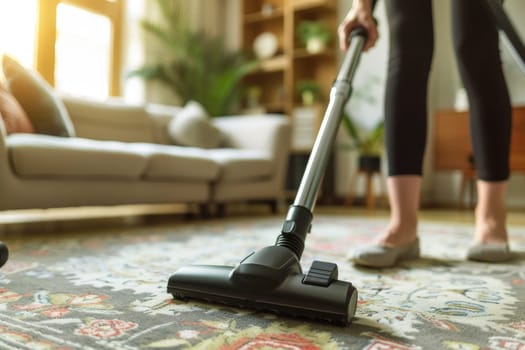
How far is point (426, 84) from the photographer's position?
3.70 ft

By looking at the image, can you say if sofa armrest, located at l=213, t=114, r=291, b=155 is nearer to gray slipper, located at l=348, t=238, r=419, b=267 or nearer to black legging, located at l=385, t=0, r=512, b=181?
black legging, located at l=385, t=0, r=512, b=181

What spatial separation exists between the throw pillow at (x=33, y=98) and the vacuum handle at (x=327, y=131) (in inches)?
59.5

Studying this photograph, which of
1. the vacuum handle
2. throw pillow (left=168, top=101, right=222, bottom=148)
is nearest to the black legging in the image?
the vacuum handle

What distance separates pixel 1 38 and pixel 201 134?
1.66 m

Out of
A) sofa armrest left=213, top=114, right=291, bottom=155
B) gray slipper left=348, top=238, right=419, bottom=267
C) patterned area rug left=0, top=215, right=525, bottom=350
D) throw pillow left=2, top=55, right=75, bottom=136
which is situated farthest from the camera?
sofa armrest left=213, top=114, right=291, bottom=155

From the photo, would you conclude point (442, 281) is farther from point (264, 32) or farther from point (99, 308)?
point (264, 32)

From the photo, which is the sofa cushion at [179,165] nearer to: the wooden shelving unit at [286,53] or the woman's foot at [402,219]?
the woman's foot at [402,219]

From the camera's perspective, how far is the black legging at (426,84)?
1.10 metres

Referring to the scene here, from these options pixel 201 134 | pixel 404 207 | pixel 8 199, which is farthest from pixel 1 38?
pixel 404 207

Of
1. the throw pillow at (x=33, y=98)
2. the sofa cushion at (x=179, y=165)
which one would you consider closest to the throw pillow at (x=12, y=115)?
the throw pillow at (x=33, y=98)

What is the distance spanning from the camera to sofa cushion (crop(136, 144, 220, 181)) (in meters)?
2.10

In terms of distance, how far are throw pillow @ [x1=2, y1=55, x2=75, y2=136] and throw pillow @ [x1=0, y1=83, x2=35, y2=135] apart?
1.3 inches

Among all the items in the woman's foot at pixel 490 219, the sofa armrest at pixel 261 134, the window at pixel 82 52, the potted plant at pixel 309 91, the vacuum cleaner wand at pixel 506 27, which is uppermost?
the window at pixel 82 52

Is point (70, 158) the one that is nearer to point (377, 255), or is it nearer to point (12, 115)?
point (12, 115)
